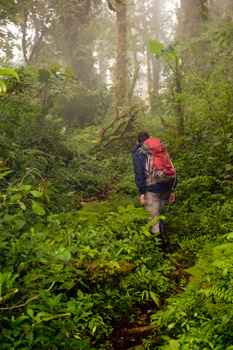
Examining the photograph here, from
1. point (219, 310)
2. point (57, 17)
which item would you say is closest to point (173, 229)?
point (219, 310)

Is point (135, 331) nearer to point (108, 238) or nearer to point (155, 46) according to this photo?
point (108, 238)

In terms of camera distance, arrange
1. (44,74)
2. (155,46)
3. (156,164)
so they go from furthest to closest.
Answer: (155,46) < (44,74) < (156,164)

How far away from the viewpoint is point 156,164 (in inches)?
177

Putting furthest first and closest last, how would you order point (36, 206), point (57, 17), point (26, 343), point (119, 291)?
point (57, 17)
point (119, 291)
point (36, 206)
point (26, 343)

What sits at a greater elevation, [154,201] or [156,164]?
[156,164]

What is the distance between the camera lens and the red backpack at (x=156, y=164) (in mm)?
4473

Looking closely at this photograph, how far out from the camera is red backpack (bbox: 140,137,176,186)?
14.7 feet

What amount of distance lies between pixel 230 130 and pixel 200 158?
35.9 inches

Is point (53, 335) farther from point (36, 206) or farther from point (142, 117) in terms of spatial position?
point (142, 117)

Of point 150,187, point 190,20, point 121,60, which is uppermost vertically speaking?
point 190,20

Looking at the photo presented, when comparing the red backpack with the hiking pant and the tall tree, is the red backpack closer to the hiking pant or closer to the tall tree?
the hiking pant

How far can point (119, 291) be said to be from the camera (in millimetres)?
3074

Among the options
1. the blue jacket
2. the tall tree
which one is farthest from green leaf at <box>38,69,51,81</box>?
the tall tree

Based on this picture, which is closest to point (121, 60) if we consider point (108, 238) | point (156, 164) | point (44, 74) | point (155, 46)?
point (155, 46)
